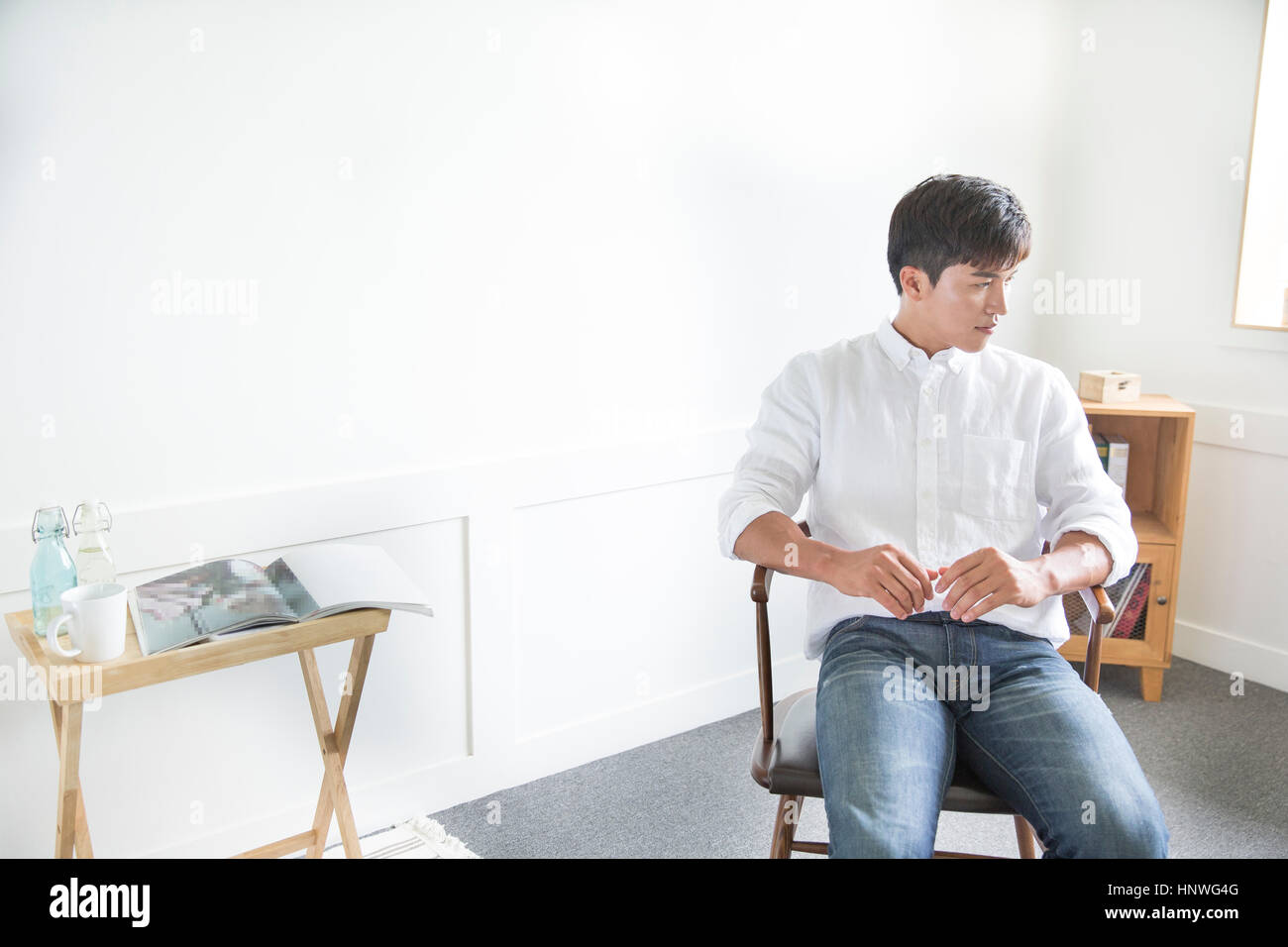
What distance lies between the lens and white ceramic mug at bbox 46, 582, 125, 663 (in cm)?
164

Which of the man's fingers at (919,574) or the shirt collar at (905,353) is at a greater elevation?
→ the shirt collar at (905,353)

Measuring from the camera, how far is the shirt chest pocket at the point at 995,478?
1.97 m

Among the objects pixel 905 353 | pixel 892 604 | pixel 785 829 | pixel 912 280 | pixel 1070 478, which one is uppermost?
pixel 912 280

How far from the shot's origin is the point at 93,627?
1.65 metres

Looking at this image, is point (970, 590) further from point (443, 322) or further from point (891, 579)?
point (443, 322)

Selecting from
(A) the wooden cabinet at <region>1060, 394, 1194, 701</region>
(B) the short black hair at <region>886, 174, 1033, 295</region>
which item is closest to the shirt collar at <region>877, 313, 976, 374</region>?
(B) the short black hair at <region>886, 174, 1033, 295</region>

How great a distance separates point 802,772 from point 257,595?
957mm

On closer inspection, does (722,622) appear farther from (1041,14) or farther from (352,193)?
(1041,14)

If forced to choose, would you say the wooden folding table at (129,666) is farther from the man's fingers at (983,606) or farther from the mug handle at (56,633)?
the man's fingers at (983,606)

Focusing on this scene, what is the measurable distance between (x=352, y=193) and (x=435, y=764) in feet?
4.34

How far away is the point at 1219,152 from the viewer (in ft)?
10.9

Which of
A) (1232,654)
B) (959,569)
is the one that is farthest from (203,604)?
(1232,654)

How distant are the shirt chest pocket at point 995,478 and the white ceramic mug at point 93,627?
56.1 inches

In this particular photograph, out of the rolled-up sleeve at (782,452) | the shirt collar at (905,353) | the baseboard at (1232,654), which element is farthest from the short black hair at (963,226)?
the baseboard at (1232,654)
